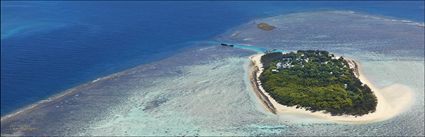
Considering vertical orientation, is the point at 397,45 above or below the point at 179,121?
above

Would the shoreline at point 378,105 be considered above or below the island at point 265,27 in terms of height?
below

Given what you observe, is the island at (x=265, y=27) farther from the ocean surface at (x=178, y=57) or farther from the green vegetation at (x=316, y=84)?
the green vegetation at (x=316, y=84)

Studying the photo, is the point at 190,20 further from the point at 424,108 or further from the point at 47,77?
the point at 424,108

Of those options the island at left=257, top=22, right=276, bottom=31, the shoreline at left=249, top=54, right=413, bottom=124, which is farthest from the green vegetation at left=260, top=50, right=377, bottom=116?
the island at left=257, top=22, right=276, bottom=31

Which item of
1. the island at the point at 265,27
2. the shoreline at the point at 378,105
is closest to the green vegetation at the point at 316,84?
the shoreline at the point at 378,105

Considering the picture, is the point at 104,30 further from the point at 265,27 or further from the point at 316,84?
the point at 316,84

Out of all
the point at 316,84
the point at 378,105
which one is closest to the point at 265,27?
the point at 316,84

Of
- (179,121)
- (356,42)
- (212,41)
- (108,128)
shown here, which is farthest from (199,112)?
(356,42)
